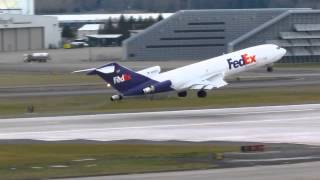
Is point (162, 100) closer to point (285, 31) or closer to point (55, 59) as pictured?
point (285, 31)

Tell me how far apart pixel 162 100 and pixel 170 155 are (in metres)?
36.4

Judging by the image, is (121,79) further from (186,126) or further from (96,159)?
(96,159)

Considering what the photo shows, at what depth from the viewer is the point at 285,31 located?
142125mm

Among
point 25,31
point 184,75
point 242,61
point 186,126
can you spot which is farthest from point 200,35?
point 186,126

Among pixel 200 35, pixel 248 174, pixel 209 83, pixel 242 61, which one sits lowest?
pixel 200 35

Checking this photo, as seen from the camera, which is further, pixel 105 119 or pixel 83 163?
pixel 105 119

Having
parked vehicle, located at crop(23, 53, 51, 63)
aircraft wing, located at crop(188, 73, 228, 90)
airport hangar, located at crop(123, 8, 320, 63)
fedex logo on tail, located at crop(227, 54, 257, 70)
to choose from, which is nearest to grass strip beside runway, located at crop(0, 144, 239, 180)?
aircraft wing, located at crop(188, 73, 228, 90)

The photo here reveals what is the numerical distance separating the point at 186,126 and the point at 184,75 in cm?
2880

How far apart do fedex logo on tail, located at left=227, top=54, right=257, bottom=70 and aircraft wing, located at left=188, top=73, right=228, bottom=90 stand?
7.08 ft

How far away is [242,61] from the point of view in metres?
82.6

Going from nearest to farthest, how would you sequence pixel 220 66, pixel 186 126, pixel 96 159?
pixel 96 159 < pixel 186 126 < pixel 220 66

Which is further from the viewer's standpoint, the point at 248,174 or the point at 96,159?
the point at 96,159

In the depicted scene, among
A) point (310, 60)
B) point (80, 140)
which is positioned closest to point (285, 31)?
point (310, 60)

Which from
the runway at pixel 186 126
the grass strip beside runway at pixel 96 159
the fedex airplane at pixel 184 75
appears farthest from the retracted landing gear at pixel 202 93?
the grass strip beside runway at pixel 96 159
